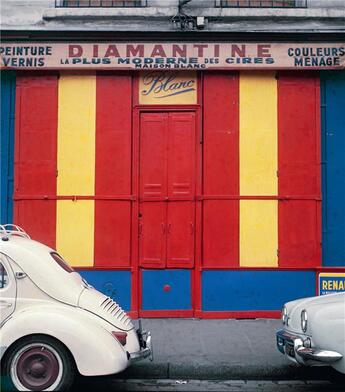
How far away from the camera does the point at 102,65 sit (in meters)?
9.72

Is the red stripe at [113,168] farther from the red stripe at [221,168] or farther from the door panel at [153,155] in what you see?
the red stripe at [221,168]

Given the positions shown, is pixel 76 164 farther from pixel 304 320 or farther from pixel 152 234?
pixel 304 320

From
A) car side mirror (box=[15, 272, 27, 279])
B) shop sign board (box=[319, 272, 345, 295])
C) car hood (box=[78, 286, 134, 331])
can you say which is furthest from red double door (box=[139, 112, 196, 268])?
car side mirror (box=[15, 272, 27, 279])

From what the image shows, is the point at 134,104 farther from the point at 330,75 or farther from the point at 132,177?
the point at 330,75

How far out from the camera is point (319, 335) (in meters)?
6.11

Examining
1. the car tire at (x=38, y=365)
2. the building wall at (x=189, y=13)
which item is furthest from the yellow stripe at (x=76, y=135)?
the car tire at (x=38, y=365)

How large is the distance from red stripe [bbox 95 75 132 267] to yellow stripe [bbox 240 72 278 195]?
6.28 feet

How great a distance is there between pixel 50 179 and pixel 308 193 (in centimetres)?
431

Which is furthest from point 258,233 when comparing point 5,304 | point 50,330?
point 5,304

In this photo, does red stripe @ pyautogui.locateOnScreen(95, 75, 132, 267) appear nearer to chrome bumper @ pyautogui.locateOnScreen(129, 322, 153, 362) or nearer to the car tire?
chrome bumper @ pyautogui.locateOnScreen(129, 322, 153, 362)

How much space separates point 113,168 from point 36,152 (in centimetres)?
132

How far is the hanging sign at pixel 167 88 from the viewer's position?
9984 millimetres

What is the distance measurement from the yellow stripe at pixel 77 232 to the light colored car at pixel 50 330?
3.46m

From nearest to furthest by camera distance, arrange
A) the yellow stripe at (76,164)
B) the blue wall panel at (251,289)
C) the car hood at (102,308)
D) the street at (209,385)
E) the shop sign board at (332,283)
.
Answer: the car hood at (102,308) → the street at (209,385) → the shop sign board at (332,283) → the blue wall panel at (251,289) → the yellow stripe at (76,164)
